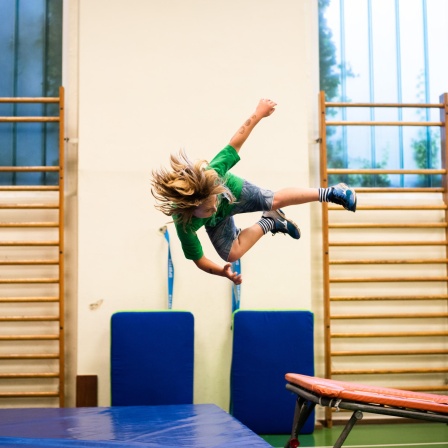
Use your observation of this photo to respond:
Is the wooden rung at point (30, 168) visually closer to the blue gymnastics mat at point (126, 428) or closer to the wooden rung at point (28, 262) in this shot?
the wooden rung at point (28, 262)

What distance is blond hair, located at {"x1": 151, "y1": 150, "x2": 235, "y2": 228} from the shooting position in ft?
9.46

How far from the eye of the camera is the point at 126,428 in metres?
3.41

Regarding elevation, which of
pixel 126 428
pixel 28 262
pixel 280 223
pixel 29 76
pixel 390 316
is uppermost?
pixel 29 76

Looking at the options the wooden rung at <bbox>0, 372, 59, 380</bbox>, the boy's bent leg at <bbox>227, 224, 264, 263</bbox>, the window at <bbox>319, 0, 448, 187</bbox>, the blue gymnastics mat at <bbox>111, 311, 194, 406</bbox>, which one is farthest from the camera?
the window at <bbox>319, 0, 448, 187</bbox>

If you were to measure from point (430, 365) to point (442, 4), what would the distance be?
306cm

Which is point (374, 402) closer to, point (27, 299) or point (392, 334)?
point (392, 334)

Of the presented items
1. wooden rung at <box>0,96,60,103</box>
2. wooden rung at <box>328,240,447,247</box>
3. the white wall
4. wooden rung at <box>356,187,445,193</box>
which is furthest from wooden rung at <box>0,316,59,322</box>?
wooden rung at <box>356,187,445,193</box>

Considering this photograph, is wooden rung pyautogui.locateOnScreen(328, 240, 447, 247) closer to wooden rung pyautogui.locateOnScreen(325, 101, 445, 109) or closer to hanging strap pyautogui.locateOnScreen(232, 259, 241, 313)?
hanging strap pyautogui.locateOnScreen(232, 259, 241, 313)

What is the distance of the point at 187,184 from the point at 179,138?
2196 millimetres

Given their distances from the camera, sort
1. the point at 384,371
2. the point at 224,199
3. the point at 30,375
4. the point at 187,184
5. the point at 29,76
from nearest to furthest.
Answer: the point at 187,184, the point at 224,199, the point at 30,375, the point at 384,371, the point at 29,76

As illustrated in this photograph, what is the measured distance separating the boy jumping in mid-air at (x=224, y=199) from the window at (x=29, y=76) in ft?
7.48

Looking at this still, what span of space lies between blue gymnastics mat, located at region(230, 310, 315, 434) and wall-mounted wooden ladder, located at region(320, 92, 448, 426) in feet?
1.27

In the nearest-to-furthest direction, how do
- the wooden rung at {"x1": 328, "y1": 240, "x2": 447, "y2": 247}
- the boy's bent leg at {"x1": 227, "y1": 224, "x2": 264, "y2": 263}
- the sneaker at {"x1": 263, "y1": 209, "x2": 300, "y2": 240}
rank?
1. the boy's bent leg at {"x1": 227, "y1": 224, "x2": 264, "y2": 263}
2. the sneaker at {"x1": 263, "y1": 209, "x2": 300, "y2": 240}
3. the wooden rung at {"x1": 328, "y1": 240, "x2": 447, "y2": 247}

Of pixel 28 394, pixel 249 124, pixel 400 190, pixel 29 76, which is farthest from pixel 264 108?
pixel 28 394
